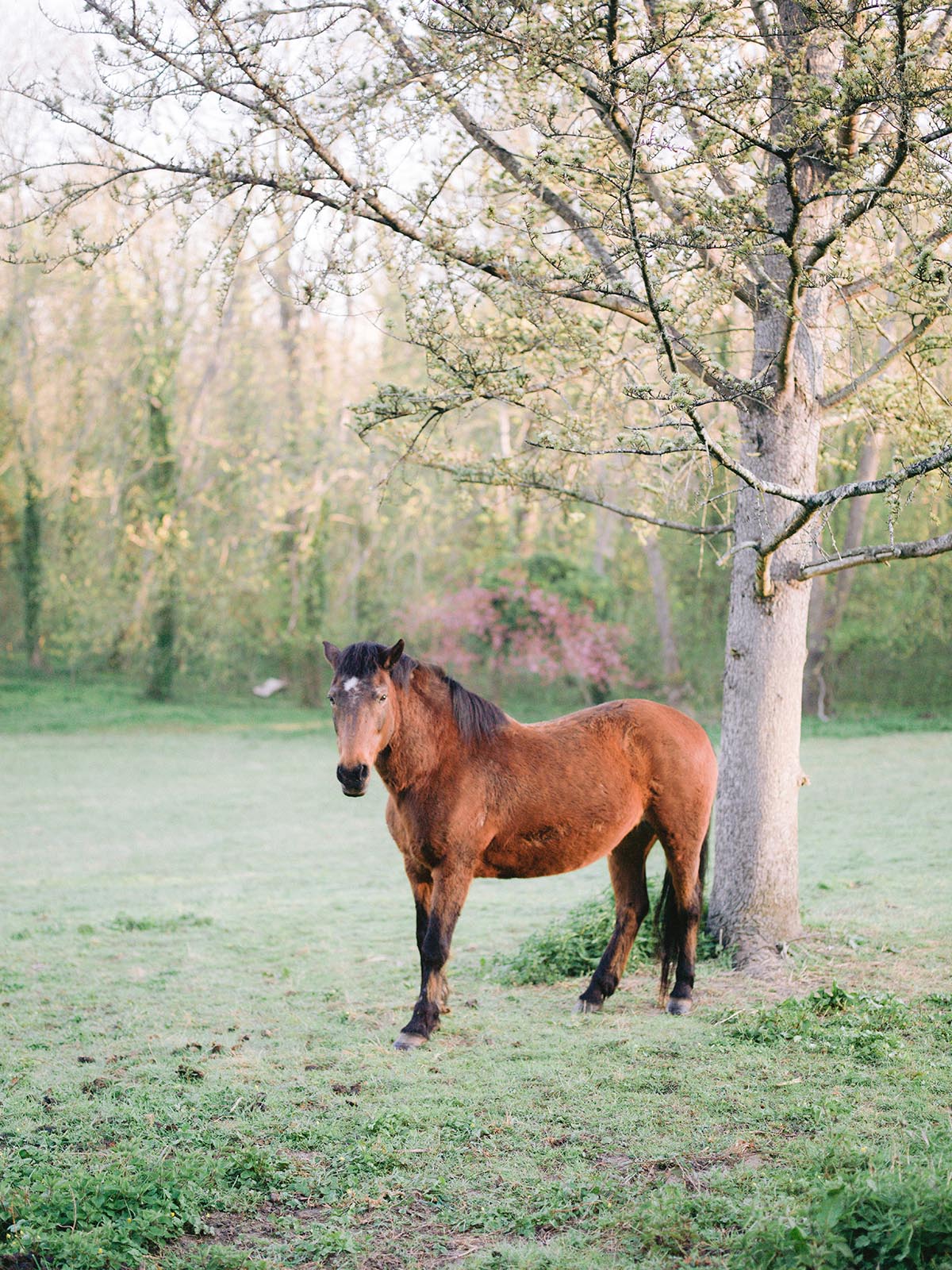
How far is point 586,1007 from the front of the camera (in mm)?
5500

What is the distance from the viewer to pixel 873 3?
4.53 metres

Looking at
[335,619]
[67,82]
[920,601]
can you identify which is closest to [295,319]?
[335,619]

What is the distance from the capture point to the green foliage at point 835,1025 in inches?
180

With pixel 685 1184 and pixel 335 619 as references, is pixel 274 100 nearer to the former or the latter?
pixel 685 1184

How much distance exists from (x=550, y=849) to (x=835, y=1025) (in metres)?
1.47

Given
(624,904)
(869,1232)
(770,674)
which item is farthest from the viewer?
(770,674)

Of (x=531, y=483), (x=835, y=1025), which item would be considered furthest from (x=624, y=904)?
(x=531, y=483)

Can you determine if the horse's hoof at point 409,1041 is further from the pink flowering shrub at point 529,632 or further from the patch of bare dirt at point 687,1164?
the pink flowering shrub at point 529,632

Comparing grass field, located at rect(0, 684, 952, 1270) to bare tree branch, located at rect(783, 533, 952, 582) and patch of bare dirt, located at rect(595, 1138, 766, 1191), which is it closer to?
patch of bare dirt, located at rect(595, 1138, 766, 1191)

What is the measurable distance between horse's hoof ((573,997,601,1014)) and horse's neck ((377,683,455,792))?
135cm

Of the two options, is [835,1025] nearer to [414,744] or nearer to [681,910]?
[681,910]

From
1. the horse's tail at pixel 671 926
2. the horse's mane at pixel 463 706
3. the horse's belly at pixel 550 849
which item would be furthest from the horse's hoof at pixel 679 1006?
the horse's mane at pixel 463 706

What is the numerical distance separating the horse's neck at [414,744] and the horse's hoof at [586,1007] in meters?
1.35

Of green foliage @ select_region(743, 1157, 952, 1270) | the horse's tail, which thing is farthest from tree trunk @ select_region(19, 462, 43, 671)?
green foliage @ select_region(743, 1157, 952, 1270)
